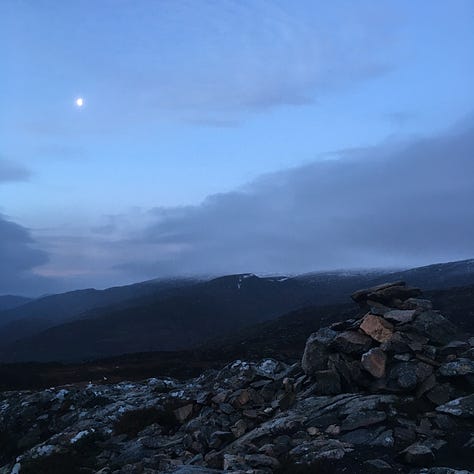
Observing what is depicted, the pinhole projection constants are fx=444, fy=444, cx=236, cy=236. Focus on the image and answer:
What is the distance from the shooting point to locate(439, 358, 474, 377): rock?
13781mm

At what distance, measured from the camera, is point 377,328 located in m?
16.4

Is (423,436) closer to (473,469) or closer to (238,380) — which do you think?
(473,469)

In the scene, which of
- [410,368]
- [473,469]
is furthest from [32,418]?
[473,469]

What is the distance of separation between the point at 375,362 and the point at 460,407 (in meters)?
3.02

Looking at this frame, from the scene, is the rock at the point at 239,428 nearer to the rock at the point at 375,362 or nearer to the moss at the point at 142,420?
the moss at the point at 142,420

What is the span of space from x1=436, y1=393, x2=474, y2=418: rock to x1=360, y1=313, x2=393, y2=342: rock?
3.47 metres

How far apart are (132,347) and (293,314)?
128ft

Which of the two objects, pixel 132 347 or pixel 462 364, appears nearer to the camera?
pixel 462 364

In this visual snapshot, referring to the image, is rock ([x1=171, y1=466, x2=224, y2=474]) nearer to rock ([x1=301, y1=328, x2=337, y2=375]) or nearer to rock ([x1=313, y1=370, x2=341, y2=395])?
rock ([x1=313, y1=370, x2=341, y2=395])

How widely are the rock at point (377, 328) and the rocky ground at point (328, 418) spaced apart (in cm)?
4

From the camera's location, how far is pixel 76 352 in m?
104

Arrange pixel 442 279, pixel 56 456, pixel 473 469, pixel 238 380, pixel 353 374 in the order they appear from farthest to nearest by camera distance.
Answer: pixel 442 279 < pixel 238 380 < pixel 56 456 < pixel 353 374 < pixel 473 469

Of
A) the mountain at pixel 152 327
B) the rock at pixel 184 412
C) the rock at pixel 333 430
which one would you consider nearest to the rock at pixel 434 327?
the rock at pixel 333 430

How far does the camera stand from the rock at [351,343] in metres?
16.1
